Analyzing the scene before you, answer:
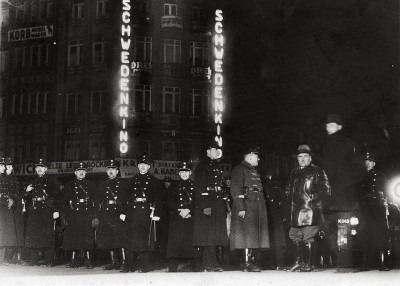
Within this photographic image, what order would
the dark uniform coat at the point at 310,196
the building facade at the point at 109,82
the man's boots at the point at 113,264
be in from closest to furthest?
the dark uniform coat at the point at 310,196 < the man's boots at the point at 113,264 < the building facade at the point at 109,82

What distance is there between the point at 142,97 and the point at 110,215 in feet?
88.3

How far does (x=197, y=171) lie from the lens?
10.9 metres

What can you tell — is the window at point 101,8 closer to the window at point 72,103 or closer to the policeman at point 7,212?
the window at point 72,103

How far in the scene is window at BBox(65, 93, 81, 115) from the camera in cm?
3969

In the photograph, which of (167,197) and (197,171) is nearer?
(197,171)

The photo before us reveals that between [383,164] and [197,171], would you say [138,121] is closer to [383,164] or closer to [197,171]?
[383,164]

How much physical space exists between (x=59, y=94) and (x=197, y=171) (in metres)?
30.8

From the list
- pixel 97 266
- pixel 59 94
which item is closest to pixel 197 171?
pixel 97 266

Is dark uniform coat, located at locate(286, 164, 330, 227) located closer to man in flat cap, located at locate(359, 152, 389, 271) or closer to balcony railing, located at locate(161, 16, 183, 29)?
man in flat cap, located at locate(359, 152, 389, 271)

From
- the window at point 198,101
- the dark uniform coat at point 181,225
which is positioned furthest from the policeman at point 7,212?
the window at point 198,101

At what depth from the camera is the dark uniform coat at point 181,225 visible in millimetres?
11039

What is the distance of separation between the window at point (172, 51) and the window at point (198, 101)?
2270 mm

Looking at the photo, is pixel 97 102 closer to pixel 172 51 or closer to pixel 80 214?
pixel 172 51

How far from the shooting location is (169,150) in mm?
38906
